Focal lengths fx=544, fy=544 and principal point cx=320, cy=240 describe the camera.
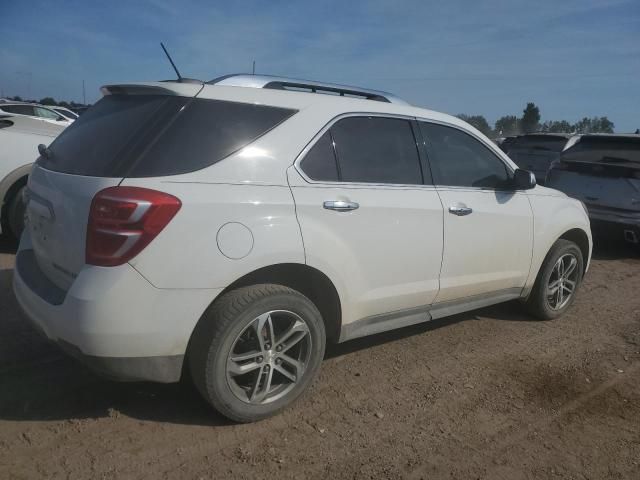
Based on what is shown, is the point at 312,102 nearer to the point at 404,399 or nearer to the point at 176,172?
the point at 176,172

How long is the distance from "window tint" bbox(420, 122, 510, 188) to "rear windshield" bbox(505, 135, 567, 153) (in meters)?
9.12

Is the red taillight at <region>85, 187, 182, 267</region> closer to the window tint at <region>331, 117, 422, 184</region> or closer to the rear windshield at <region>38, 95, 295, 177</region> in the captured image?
the rear windshield at <region>38, 95, 295, 177</region>

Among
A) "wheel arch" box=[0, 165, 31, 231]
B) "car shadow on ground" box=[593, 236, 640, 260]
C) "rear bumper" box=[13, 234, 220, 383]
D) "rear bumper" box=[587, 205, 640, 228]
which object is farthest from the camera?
"car shadow on ground" box=[593, 236, 640, 260]

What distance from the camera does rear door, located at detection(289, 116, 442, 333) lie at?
2.96 meters

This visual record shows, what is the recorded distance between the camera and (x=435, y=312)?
380 cm

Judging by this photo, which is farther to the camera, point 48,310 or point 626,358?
point 626,358

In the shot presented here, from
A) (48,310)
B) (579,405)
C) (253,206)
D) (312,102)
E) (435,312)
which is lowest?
(579,405)

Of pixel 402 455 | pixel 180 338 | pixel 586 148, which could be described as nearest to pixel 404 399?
Answer: pixel 402 455

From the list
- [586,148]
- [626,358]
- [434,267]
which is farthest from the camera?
[586,148]

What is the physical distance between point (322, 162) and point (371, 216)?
16.7 inches

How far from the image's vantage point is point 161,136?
262cm

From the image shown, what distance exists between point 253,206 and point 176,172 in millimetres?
398

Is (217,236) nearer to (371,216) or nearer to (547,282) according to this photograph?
(371,216)

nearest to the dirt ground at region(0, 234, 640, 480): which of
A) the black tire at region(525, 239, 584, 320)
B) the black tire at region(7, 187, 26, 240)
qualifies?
the black tire at region(525, 239, 584, 320)
